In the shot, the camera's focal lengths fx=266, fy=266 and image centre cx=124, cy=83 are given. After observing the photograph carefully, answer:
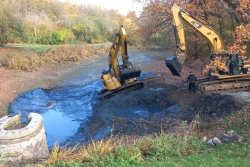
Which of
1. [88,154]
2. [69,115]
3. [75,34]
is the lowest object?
[69,115]

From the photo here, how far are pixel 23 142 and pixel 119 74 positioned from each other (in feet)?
24.7

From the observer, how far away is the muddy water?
33.0 feet

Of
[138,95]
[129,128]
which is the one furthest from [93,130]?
[138,95]

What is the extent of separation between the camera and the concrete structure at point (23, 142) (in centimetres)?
620

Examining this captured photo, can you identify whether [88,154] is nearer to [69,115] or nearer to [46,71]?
[69,115]

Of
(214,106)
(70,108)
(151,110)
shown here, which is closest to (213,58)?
(214,106)

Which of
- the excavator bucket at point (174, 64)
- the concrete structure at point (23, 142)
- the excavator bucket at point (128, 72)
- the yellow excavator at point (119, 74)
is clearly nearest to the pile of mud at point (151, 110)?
the yellow excavator at point (119, 74)

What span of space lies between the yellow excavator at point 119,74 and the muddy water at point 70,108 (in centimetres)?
83

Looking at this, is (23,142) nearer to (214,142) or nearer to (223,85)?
(214,142)

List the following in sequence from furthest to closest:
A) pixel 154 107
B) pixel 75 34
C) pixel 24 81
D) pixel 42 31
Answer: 1. pixel 75 34
2. pixel 42 31
3. pixel 24 81
4. pixel 154 107

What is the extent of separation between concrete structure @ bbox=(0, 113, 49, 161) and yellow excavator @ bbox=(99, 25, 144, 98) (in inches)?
252

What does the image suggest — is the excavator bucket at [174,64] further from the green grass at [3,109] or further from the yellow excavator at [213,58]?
the green grass at [3,109]

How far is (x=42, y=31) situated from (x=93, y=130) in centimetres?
2912

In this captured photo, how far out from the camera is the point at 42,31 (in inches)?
1405
